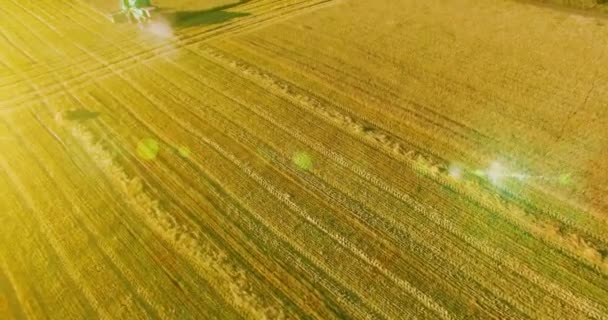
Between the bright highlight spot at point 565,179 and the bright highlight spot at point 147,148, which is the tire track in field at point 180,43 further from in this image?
the bright highlight spot at point 565,179

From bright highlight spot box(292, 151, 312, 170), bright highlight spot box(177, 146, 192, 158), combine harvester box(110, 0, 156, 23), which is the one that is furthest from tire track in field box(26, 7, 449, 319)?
combine harvester box(110, 0, 156, 23)

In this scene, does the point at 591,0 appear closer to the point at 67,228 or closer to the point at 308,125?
the point at 308,125

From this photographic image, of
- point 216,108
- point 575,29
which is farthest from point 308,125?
point 575,29

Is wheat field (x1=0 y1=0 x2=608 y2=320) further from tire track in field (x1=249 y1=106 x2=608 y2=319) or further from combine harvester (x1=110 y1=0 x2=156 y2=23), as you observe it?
combine harvester (x1=110 y1=0 x2=156 y2=23)

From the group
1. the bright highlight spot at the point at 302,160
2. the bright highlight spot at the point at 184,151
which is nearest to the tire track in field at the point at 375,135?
the bright highlight spot at the point at 302,160

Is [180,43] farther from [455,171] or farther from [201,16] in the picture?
[455,171]
